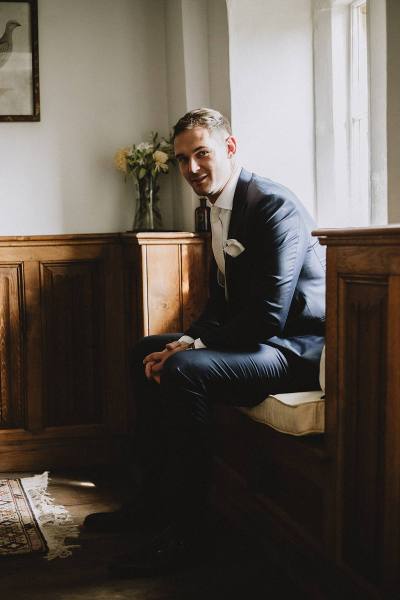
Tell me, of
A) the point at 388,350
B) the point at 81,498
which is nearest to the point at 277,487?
the point at 388,350

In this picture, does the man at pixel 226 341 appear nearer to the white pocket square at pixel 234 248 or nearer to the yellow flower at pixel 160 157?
the white pocket square at pixel 234 248

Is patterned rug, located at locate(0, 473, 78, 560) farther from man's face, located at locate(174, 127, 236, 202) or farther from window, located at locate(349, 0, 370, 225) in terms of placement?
window, located at locate(349, 0, 370, 225)

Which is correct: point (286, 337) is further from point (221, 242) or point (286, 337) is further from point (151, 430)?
point (151, 430)

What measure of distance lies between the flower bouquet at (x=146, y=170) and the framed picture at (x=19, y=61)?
1.61ft

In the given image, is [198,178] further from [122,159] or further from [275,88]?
[122,159]

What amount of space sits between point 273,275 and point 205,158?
Answer: 53cm

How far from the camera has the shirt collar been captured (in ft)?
8.88

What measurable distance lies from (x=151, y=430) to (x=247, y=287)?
2.13 feet

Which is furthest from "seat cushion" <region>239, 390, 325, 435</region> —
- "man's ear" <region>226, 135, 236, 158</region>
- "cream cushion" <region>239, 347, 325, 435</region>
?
"man's ear" <region>226, 135, 236, 158</region>

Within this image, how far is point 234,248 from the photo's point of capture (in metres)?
2.62

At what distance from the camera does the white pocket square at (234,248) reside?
2.61 m

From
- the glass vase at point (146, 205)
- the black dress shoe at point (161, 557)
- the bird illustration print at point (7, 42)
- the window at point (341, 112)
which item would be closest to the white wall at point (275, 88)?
the window at point (341, 112)

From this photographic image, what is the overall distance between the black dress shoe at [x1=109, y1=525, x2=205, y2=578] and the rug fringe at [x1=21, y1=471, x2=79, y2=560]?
27 cm

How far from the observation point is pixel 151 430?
112 inches
